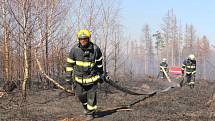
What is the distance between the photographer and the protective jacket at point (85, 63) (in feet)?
23.7

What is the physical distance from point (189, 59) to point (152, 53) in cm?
7179

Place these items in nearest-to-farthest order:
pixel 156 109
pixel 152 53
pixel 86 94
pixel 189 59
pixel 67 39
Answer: pixel 86 94 → pixel 156 109 → pixel 67 39 → pixel 189 59 → pixel 152 53

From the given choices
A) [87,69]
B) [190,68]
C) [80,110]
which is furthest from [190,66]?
[87,69]

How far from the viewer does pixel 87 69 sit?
7.30 metres

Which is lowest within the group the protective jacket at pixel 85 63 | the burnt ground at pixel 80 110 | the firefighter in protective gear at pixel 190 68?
the burnt ground at pixel 80 110

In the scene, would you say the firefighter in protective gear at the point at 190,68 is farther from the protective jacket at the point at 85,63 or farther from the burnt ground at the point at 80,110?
the protective jacket at the point at 85,63

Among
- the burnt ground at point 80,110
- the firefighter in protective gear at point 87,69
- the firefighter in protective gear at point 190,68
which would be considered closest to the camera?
the firefighter in protective gear at point 87,69

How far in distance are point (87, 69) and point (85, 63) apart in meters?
0.14

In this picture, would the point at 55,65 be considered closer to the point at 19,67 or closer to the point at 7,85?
the point at 19,67

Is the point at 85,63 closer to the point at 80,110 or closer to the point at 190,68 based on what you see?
the point at 80,110

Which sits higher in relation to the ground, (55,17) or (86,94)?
(55,17)

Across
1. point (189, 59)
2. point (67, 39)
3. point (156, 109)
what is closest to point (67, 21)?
point (67, 39)

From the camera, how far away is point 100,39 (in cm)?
1912

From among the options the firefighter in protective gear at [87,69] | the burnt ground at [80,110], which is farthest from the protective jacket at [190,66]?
the firefighter in protective gear at [87,69]
